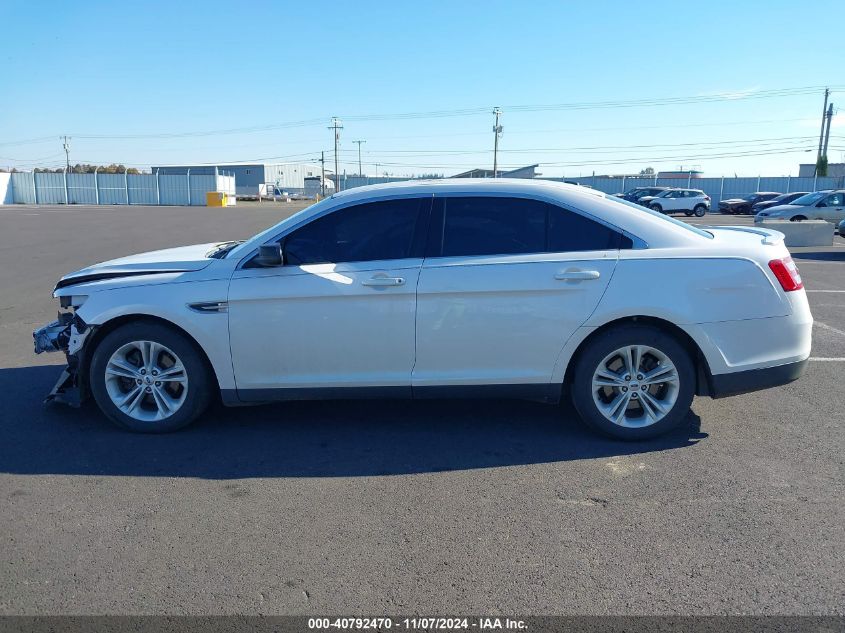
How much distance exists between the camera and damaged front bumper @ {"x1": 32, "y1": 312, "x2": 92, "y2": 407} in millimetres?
4797

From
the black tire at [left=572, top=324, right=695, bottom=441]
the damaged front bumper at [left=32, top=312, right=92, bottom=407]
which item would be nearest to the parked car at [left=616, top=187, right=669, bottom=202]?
the black tire at [left=572, top=324, right=695, bottom=441]

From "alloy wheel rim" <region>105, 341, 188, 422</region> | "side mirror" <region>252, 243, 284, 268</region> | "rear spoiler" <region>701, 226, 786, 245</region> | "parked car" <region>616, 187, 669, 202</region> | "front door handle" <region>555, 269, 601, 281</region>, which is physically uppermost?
"parked car" <region>616, 187, 669, 202</region>

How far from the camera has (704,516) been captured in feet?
11.8

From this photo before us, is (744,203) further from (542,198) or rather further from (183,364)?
(183,364)

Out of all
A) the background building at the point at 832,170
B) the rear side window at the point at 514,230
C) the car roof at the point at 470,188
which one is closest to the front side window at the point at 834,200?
the car roof at the point at 470,188

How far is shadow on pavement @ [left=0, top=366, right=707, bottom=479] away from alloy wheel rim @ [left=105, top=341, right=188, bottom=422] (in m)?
0.20

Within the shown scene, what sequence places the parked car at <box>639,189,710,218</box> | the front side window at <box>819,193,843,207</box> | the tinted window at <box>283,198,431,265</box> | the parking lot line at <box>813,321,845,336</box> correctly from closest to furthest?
1. the tinted window at <box>283,198,431,265</box>
2. the parking lot line at <box>813,321,845,336</box>
3. the front side window at <box>819,193,843,207</box>
4. the parked car at <box>639,189,710,218</box>

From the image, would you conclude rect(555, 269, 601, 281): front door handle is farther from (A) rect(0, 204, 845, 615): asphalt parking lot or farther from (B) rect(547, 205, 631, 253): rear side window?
(A) rect(0, 204, 845, 615): asphalt parking lot

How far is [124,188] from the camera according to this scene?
69.2 m

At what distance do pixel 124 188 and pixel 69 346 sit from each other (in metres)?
71.4

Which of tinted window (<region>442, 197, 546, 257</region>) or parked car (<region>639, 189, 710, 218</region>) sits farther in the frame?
parked car (<region>639, 189, 710, 218</region>)

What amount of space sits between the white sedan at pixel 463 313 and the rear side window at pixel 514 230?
1cm

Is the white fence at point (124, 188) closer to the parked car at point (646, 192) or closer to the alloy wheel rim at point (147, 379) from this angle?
the parked car at point (646, 192)

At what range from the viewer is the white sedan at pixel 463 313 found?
4.47 metres
